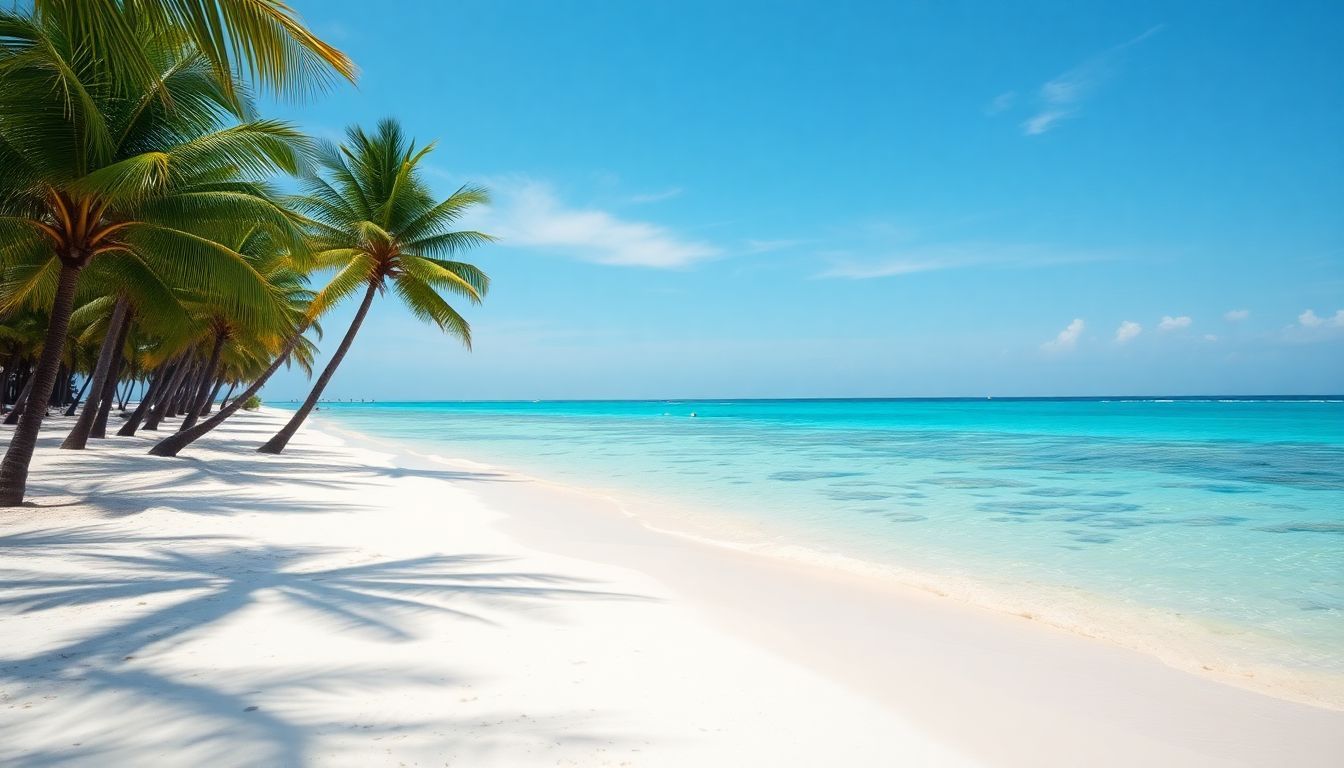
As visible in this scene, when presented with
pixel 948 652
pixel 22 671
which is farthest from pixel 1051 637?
pixel 22 671

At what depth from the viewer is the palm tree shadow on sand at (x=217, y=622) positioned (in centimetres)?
277

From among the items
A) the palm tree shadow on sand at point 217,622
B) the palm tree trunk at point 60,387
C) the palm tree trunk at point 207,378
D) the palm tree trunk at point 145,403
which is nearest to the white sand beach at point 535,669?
the palm tree shadow on sand at point 217,622

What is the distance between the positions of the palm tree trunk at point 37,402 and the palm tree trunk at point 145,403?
50.0 feet

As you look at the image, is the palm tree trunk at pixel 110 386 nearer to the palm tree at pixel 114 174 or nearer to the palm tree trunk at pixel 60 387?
the palm tree at pixel 114 174

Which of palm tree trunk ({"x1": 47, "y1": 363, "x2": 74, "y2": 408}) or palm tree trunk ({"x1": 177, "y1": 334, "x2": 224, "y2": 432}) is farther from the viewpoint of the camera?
palm tree trunk ({"x1": 47, "y1": 363, "x2": 74, "y2": 408})

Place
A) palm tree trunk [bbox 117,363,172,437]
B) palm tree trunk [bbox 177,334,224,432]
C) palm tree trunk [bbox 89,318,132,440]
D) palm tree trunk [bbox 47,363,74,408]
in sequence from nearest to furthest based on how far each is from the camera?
palm tree trunk [bbox 89,318,132,440]
palm tree trunk [bbox 177,334,224,432]
palm tree trunk [bbox 117,363,172,437]
palm tree trunk [bbox 47,363,74,408]

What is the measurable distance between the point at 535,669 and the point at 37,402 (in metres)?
8.03

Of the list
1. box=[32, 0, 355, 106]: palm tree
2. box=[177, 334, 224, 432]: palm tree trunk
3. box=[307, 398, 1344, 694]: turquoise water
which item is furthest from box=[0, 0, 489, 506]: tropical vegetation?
box=[307, 398, 1344, 694]: turquoise water

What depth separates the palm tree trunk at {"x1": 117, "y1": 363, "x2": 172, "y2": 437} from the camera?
2139 centimetres

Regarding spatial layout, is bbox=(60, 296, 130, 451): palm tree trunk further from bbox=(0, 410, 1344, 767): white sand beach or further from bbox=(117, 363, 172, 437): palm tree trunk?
bbox=(0, 410, 1344, 767): white sand beach

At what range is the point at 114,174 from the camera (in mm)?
7207

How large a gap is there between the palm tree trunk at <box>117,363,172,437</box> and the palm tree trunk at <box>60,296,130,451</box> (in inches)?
250

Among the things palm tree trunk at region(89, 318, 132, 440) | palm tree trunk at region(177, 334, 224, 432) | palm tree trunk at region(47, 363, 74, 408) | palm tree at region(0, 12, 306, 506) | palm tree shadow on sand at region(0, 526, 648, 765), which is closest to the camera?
palm tree shadow on sand at region(0, 526, 648, 765)

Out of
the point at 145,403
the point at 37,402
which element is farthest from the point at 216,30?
the point at 145,403
